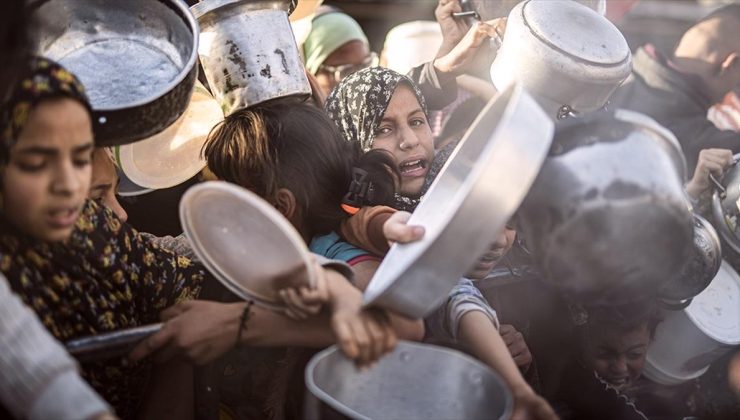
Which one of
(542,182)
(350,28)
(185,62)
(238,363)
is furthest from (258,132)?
(350,28)

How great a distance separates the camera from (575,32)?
2.16 metres

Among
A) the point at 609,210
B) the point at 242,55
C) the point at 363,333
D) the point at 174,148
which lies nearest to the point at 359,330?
the point at 363,333

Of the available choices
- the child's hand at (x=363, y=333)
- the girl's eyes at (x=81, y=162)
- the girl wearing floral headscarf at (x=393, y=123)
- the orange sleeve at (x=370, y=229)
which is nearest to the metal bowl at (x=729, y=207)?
the girl wearing floral headscarf at (x=393, y=123)

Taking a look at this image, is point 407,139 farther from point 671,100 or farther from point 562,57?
point 671,100

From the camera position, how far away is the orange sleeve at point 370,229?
6.01 feet

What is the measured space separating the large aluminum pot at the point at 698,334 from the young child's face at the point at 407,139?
3.31 feet

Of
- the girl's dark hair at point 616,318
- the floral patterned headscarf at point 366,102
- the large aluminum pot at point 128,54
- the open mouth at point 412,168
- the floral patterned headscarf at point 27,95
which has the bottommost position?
the girl's dark hair at point 616,318

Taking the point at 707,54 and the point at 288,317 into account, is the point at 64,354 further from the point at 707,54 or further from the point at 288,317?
the point at 707,54

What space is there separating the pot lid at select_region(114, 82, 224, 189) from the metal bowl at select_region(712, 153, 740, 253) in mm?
1711

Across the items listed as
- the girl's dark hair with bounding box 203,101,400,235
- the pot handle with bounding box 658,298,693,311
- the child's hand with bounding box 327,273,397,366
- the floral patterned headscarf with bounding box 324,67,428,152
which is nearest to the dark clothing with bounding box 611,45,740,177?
the pot handle with bounding box 658,298,693,311

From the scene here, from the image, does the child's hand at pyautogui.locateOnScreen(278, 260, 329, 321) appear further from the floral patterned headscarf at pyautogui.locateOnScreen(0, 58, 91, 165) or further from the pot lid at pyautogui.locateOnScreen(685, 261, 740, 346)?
the pot lid at pyautogui.locateOnScreen(685, 261, 740, 346)

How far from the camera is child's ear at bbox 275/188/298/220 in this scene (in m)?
2.08

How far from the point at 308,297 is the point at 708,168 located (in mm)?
1878

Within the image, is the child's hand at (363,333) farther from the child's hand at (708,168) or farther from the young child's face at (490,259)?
the child's hand at (708,168)
